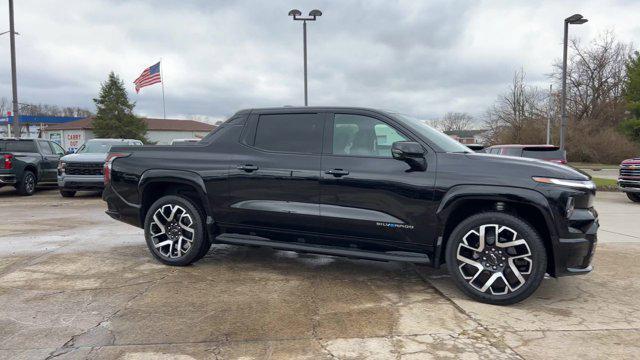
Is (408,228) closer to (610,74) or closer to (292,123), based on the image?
(292,123)

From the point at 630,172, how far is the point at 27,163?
668 inches

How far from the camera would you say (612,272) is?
206 inches

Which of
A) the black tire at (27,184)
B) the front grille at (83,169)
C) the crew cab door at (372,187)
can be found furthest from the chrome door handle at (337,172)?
the black tire at (27,184)

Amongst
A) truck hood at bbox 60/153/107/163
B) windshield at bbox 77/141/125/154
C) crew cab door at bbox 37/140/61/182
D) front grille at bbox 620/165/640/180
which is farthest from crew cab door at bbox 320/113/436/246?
crew cab door at bbox 37/140/61/182

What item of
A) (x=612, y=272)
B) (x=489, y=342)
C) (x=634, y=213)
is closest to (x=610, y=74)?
(x=634, y=213)

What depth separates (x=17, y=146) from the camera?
45.4ft

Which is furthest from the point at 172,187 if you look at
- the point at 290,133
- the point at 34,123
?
the point at 34,123

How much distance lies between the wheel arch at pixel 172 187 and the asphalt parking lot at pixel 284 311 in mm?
700

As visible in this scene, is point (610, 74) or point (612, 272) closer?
point (612, 272)

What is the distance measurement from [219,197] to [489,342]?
3001 millimetres

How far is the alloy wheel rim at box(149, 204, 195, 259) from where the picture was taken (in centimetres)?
518

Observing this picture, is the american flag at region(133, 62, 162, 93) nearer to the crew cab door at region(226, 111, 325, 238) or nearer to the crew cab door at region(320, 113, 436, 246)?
the crew cab door at region(226, 111, 325, 238)

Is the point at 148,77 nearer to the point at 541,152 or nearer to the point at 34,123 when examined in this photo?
the point at 541,152

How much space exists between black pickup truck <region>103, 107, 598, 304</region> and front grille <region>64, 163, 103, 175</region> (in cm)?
745
